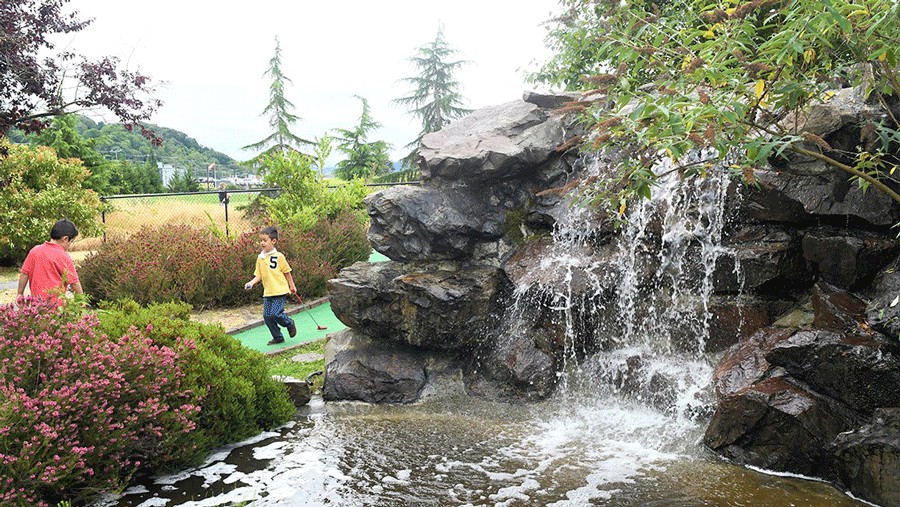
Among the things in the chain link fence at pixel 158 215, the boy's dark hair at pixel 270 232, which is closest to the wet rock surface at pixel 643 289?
the boy's dark hair at pixel 270 232

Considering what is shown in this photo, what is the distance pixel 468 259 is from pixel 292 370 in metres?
2.54

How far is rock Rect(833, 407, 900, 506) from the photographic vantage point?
14.5 feet

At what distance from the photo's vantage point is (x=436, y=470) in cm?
516

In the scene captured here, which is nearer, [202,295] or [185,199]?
[202,295]

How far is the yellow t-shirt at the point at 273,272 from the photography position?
8.98 meters

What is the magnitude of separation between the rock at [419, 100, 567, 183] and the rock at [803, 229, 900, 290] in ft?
10.5

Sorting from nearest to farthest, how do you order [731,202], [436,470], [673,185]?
1. [436,470]
2. [731,202]
3. [673,185]

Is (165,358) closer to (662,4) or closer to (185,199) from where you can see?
(662,4)

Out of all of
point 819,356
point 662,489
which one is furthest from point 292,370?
point 819,356

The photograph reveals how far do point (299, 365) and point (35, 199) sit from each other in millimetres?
10611

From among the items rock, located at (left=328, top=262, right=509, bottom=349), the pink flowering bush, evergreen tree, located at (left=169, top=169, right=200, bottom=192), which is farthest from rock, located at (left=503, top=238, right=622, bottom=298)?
evergreen tree, located at (left=169, top=169, right=200, bottom=192)

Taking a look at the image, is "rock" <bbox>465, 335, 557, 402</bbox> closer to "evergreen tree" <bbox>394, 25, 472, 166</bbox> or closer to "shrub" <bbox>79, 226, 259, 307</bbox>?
"shrub" <bbox>79, 226, 259, 307</bbox>

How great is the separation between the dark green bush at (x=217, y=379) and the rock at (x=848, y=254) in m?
5.01

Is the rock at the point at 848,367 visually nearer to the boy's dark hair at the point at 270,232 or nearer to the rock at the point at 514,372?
the rock at the point at 514,372
